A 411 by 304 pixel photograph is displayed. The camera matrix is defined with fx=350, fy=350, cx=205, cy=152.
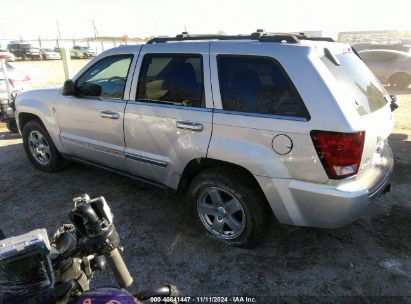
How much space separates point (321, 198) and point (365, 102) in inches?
36.4

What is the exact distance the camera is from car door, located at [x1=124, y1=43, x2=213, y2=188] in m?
3.23

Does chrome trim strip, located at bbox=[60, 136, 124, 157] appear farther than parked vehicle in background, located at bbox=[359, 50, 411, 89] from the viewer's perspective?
No

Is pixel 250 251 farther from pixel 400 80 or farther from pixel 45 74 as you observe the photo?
pixel 45 74

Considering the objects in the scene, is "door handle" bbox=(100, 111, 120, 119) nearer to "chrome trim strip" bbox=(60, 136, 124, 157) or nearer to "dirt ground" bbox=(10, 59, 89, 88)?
"chrome trim strip" bbox=(60, 136, 124, 157)

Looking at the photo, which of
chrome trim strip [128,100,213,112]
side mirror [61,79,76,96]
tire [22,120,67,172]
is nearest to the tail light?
chrome trim strip [128,100,213,112]

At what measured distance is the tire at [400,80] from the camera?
512 inches

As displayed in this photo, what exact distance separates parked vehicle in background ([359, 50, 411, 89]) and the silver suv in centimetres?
1118

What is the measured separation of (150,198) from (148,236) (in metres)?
0.88

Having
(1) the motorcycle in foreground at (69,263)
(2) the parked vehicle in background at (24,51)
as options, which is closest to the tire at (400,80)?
(1) the motorcycle in foreground at (69,263)

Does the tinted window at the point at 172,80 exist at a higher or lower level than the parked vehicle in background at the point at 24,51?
lower

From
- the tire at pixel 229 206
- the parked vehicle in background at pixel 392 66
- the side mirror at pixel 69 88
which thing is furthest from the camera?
the parked vehicle in background at pixel 392 66

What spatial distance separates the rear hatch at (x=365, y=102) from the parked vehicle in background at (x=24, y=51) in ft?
118

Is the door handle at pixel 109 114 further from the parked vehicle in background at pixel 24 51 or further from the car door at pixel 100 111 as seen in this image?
the parked vehicle in background at pixel 24 51

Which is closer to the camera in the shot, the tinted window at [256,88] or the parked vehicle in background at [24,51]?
the tinted window at [256,88]
